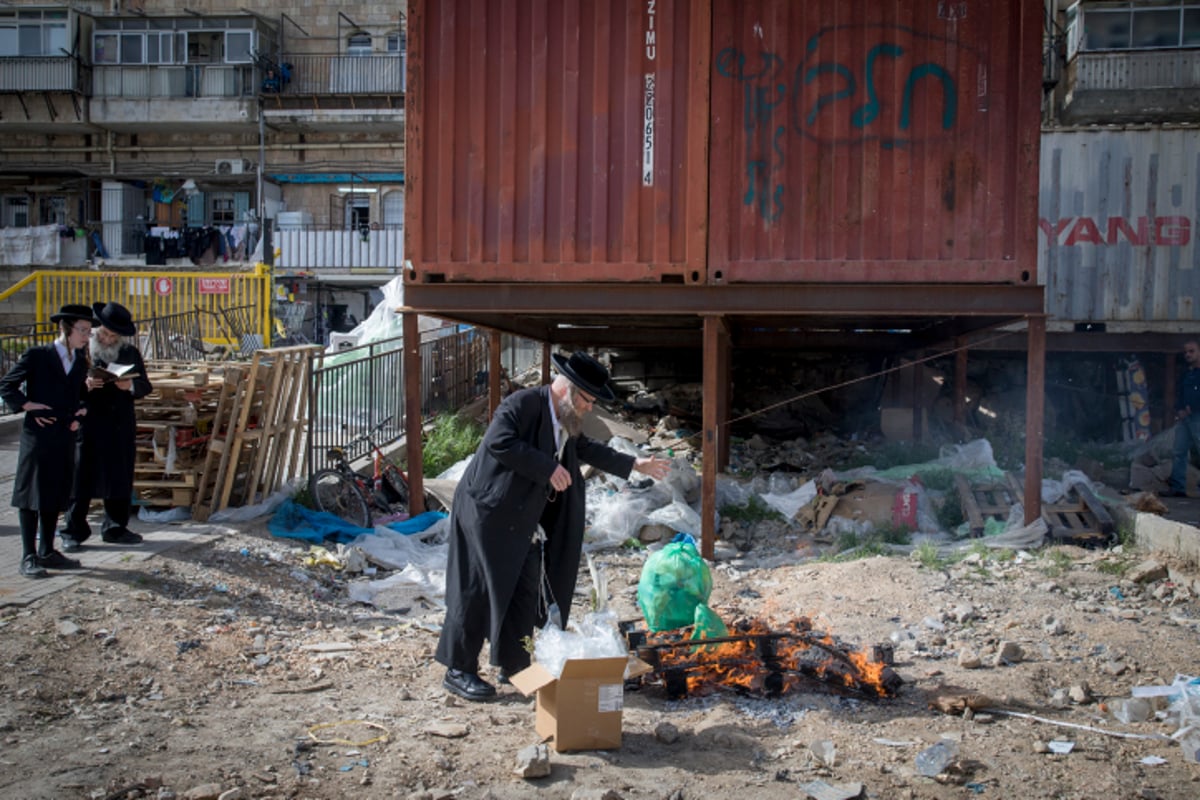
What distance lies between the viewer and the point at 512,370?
1859cm

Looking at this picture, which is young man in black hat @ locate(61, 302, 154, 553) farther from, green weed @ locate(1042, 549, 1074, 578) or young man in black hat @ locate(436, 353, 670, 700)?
green weed @ locate(1042, 549, 1074, 578)

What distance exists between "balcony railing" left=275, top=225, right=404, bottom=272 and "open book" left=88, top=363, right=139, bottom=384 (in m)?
21.5

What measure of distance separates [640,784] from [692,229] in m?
5.40

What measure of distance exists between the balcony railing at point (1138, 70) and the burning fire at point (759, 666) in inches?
810

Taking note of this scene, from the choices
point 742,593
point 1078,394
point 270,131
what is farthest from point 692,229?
point 270,131

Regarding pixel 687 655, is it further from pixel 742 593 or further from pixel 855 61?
pixel 855 61

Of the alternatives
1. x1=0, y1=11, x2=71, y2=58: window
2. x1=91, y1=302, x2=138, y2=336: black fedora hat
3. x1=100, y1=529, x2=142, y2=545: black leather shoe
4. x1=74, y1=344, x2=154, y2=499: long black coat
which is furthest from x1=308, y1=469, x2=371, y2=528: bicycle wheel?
x1=0, y1=11, x2=71, y2=58: window

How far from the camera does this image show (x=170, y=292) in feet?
69.1

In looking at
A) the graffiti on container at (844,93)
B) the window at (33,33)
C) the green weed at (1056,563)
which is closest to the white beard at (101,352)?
the graffiti on container at (844,93)

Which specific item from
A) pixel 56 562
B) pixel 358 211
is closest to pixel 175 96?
pixel 358 211

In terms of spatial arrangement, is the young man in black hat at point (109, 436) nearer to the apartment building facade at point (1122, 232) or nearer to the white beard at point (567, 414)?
the white beard at point (567, 414)

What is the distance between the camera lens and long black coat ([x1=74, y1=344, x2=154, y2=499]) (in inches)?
263

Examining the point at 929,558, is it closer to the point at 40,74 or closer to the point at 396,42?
the point at 396,42

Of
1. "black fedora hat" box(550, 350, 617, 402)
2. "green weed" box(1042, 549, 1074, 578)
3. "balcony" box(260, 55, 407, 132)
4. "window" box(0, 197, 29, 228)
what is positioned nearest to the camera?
"black fedora hat" box(550, 350, 617, 402)
